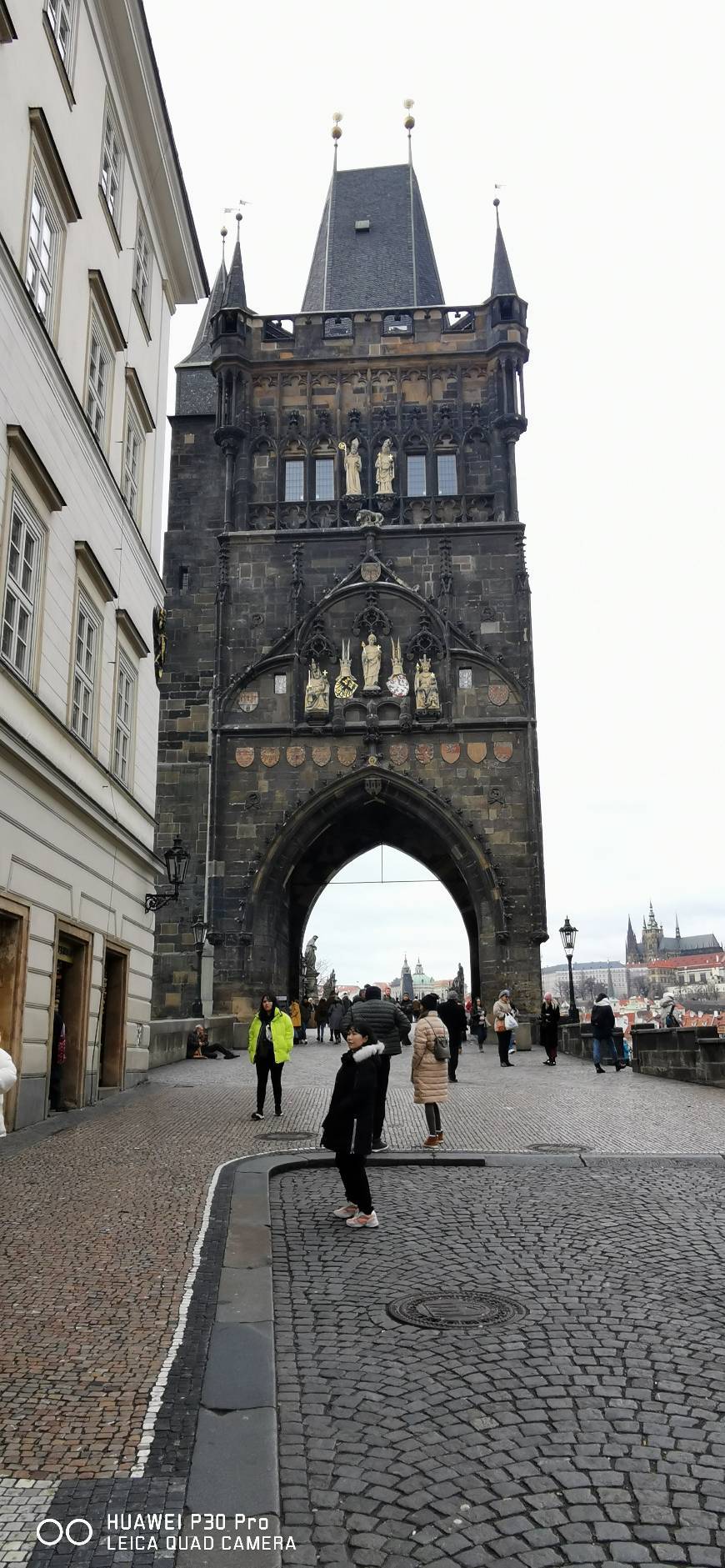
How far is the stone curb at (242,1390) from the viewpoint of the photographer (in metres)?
3.05

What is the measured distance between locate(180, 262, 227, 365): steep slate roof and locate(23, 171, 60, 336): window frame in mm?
25239

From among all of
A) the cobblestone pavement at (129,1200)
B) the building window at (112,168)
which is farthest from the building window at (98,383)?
the cobblestone pavement at (129,1200)

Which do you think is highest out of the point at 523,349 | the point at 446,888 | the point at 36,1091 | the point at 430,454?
the point at 523,349

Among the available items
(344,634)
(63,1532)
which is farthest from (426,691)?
(63,1532)

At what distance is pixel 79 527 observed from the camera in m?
12.9

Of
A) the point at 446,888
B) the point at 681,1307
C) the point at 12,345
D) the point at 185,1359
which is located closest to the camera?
the point at 185,1359

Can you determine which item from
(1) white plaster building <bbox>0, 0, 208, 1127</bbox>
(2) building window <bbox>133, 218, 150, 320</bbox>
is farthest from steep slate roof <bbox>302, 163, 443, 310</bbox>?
(1) white plaster building <bbox>0, 0, 208, 1127</bbox>

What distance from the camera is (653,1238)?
6172mm

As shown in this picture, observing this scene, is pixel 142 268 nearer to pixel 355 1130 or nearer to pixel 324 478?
pixel 355 1130

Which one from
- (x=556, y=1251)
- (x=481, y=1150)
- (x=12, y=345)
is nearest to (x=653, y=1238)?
(x=556, y=1251)

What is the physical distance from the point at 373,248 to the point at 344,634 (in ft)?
56.0

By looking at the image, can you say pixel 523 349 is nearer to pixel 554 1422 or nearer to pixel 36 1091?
pixel 36 1091

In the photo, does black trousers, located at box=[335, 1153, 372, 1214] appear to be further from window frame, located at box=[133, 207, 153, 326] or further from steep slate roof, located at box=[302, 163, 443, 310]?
steep slate roof, located at box=[302, 163, 443, 310]

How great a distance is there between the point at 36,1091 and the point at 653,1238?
6.54 m
